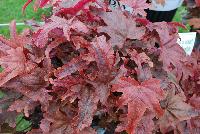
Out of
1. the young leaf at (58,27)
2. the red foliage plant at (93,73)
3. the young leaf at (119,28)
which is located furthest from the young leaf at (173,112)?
the young leaf at (58,27)

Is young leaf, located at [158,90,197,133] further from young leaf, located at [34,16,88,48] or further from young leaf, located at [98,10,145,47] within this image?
young leaf, located at [34,16,88,48]

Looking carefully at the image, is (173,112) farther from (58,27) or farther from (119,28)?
(58,27)

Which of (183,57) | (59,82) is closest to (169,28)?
(183,57)

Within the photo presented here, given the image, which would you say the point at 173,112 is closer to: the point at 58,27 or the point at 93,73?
the point at 93,73

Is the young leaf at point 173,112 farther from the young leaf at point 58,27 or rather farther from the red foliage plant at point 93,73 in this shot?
the young leaf at point 58,27

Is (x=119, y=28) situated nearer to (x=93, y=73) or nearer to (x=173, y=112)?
(x=93, y=73)

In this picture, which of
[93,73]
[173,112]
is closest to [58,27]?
[93,73]

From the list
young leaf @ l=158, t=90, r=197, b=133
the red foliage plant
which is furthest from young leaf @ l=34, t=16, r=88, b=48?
young leaf @ l=158, t=90, r=197, b=133

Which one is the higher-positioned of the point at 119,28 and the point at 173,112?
the point at 119,28
